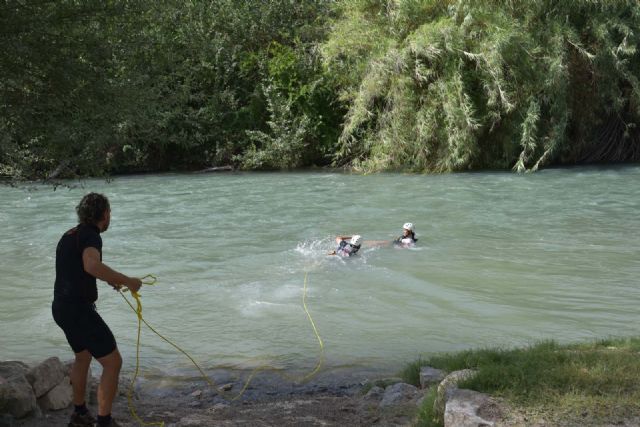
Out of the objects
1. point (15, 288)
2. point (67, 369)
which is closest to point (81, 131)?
point (67, 369)

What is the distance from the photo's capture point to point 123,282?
543 cm

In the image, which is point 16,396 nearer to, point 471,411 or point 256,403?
point 256,403

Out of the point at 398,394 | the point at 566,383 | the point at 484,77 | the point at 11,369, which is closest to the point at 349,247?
the point at 398,394

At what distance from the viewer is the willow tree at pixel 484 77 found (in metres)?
24.6

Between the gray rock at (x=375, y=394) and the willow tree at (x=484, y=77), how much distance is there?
18955 millimetres

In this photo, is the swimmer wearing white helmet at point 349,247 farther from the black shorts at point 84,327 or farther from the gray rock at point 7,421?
the gray rock at point 7,421

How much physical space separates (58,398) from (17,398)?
0.56 meters

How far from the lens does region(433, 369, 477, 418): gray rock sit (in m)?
5.07

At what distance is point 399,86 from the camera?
84.2 ft

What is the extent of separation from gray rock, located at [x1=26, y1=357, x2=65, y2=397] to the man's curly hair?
53.9 inches

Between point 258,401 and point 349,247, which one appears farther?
point 349,247

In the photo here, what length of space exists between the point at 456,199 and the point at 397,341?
11992 millimetres

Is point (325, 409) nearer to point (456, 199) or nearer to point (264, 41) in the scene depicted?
point (456, 199)

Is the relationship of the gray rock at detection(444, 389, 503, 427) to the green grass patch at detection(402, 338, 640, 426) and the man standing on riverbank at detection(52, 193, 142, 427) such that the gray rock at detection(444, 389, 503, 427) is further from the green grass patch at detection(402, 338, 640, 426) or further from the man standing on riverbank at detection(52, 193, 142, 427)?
the man standing on riverbank at detection(52, 193, 142, 427)
